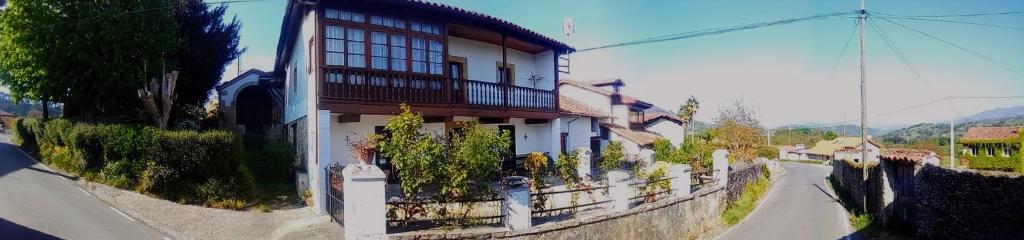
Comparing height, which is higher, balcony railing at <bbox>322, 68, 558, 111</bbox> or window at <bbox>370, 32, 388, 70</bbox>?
window at <bbox>370, 32, 388, 70</bbox>

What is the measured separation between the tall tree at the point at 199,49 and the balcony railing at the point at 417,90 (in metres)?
11.6

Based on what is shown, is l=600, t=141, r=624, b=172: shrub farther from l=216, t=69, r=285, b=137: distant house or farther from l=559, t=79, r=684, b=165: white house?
l=216, t=69, r=285, b=137: distant house

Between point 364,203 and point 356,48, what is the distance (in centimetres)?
521

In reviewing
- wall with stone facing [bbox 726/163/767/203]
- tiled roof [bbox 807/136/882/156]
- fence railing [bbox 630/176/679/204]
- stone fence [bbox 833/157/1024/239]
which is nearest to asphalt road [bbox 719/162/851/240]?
wall with stone facing [bbox 726/163/767/203]

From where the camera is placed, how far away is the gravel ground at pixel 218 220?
30.1 ft

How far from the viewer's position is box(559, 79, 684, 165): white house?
1126 inches

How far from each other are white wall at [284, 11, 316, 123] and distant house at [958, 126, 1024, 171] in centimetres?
4472

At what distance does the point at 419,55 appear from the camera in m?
12.5

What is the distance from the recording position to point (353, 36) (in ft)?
37.4

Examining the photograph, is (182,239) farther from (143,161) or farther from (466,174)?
(466,174)

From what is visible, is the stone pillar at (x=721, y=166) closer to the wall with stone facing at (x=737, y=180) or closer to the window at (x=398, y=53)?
the wall with stone facing at (x=737, y=180)

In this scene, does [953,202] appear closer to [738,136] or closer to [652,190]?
[652,190]

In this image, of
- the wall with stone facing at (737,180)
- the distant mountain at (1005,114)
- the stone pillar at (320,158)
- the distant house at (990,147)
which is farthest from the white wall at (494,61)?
the distant mountain at (1005,114)

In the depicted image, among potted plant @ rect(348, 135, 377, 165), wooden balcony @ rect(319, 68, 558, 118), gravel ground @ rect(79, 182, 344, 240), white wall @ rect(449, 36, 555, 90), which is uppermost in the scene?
white wall @ rect(449, 36, 555, 90)
